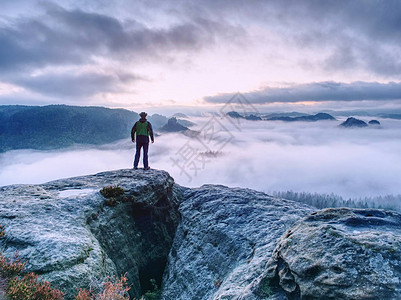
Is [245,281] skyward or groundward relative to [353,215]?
groundward

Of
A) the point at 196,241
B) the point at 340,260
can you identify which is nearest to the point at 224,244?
the point at 196,241

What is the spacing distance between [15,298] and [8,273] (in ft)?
7.42

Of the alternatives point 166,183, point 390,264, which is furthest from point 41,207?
point 390,264

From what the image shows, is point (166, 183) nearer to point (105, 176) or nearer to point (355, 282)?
point (105, 176)

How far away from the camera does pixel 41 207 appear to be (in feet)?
52.3

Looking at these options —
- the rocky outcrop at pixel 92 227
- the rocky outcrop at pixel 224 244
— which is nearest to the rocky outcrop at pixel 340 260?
the rocky outcrop at pixel 224 244

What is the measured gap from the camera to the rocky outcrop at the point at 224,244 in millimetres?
12883

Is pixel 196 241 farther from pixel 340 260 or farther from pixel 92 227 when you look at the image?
pixel 340 260

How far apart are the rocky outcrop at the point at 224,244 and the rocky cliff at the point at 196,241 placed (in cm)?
8

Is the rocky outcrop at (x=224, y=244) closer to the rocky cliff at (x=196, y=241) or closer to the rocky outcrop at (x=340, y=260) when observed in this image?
the rocky cliff at (x=196, y=241)

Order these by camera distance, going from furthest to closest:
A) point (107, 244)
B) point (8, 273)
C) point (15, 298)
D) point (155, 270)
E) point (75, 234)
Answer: point (155, 270) < point (107, 244) < point (75, 234) < point (8, 273) < point (15, 298)

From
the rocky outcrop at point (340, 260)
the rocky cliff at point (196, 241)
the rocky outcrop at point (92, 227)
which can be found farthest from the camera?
the rocky outcrop at point (92, 227)

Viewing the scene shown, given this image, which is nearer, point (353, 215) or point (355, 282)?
point (355, 282)

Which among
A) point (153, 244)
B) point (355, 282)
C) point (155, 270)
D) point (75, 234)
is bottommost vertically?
point (155, 270)
